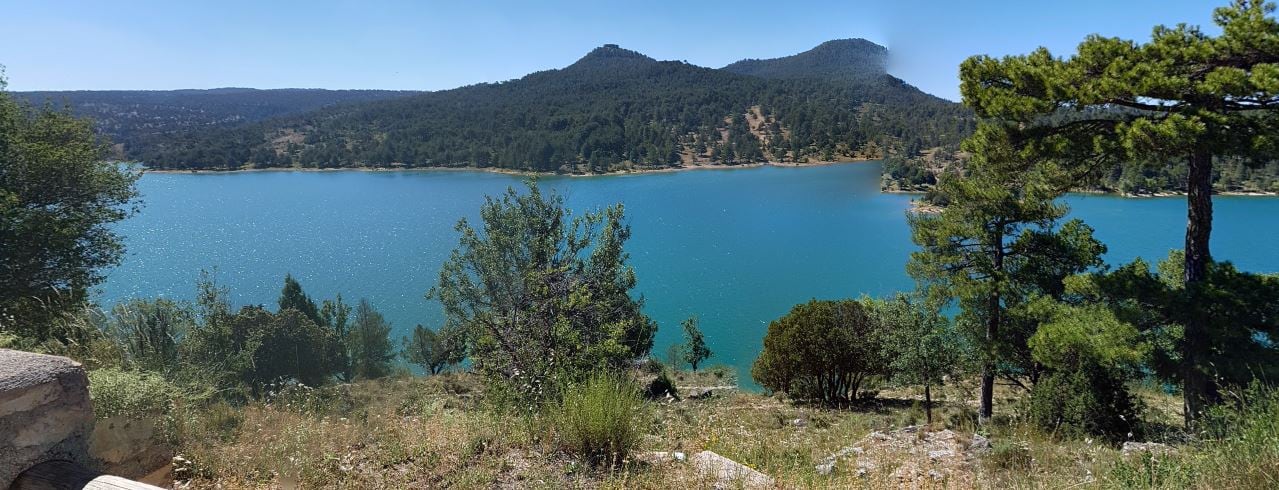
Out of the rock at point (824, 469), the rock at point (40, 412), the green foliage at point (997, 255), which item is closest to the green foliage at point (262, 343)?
the rock at point (40, 412)

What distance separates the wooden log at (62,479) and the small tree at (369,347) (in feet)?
72.8

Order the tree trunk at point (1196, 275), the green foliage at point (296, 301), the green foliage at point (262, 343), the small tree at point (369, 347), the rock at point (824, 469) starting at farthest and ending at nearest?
the green foliage at point (296, 301), the small tree at point (369, 347), the green foliage at point (262, 343), the tree trunk at point (1196, 275), the rock at point (824, 469)

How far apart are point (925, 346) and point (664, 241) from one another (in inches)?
1471

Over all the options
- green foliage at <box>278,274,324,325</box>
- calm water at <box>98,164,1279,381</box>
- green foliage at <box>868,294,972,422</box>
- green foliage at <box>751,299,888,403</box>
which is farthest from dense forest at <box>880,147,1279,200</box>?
green foliage at <box>278,274,324,325</box>

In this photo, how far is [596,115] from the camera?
436 feet

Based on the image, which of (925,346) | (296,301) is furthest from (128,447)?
(296,301)

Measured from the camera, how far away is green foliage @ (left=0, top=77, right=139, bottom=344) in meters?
8.88

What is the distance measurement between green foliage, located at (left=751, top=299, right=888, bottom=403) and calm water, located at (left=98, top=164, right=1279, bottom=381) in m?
9.42

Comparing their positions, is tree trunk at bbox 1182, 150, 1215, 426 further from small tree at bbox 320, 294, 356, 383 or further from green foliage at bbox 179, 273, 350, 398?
small tree at bbox 320, 294, 356, 383

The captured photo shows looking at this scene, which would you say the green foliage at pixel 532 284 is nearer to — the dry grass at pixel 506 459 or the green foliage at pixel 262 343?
the dry grass at pixel 506 459

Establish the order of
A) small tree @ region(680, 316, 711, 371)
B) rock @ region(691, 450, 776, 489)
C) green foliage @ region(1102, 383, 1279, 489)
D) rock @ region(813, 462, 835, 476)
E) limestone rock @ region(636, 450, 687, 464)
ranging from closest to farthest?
1. green foliage @ region(1102, 383, 1279, 489)
2. rock @ region(691, 450, 776, 489)
3. rock @ region(813, 462, 835, 476)
4. limestone rock @ region(636, 450, 687, 464)
5. small tree @ region(680, 316, 711, 371)

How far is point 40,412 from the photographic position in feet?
7.48

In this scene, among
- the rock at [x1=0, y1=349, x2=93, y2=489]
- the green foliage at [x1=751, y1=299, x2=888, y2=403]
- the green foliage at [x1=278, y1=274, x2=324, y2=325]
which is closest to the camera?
the rock at [x1=0, y1=349, x2=93, y2=489]

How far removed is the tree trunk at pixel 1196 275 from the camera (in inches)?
291
